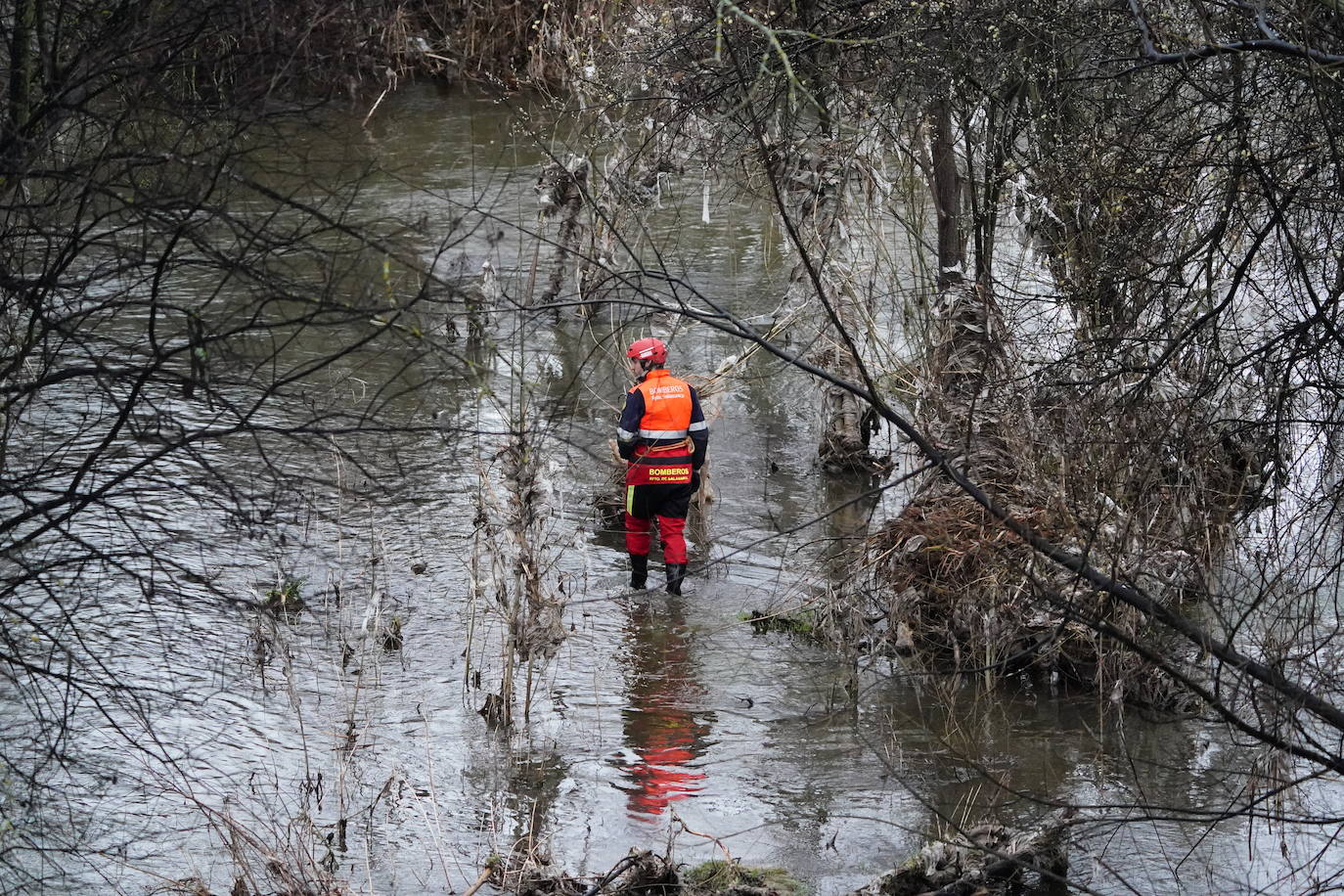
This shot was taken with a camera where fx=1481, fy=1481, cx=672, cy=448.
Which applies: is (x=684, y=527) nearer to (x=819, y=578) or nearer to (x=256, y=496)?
(x=819, y=578)

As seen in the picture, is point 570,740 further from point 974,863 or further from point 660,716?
point 974,863

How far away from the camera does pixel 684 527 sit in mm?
10758

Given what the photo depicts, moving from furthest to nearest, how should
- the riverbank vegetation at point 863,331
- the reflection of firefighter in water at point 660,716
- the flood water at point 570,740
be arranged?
the reflection of firefighter in water at point 660,716 → the flood water at point 570,740 → the riverbank vegetation at point 863,331

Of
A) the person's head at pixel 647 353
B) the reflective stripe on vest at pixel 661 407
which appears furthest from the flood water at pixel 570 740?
the person's head at pixel 647 353

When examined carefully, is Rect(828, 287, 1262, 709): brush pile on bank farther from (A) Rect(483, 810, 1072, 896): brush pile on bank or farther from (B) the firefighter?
(B) the firefighter

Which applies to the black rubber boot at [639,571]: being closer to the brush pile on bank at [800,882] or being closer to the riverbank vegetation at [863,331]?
the riverbank vegetation at [863,331]

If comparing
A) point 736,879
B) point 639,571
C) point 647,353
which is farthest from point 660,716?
point 647,353

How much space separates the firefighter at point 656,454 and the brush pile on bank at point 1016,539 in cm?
172

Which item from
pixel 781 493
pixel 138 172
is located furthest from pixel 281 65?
pixel 781 493

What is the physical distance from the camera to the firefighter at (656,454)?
976 cm

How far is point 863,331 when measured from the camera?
1133cm

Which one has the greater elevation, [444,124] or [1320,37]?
[444,124]

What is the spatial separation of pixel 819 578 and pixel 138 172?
16.6 feet

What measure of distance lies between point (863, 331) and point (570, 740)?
4.88 metres
